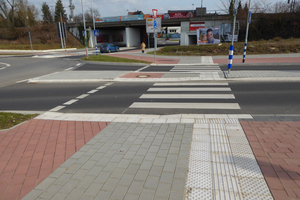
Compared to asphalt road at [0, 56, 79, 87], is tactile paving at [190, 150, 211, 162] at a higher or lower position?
lower

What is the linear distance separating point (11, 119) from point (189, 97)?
595cm

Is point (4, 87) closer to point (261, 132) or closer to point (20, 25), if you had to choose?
point (261, 132)

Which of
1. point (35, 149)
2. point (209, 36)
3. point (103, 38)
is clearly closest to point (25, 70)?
point (35, 149)

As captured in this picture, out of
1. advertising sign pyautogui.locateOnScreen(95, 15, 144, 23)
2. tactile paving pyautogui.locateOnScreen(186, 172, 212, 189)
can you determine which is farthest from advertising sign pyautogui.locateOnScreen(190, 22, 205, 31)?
tactile paving pyautogui.locateOnScreen(186, 172, 212, 189)

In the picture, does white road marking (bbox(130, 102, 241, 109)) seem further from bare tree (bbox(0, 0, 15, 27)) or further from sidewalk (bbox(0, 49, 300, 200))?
bare tree (bbox(0, 0, 15, 27))

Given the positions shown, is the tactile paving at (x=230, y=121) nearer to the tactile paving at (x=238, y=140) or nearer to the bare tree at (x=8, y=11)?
the tactile paving at (x=238, y=140)

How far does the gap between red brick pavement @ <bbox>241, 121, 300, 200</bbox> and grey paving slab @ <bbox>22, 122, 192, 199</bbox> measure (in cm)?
132

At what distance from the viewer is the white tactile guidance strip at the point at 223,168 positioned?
10.0 feet

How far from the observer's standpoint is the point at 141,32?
59000 mm

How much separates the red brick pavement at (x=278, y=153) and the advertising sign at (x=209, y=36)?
31.7 metres

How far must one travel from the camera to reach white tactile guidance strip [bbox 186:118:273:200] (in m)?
3.06

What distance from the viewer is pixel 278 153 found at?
394cm

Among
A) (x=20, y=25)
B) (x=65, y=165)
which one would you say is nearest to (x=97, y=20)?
(x=20, y=25)

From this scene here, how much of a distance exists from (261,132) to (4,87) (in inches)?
511
